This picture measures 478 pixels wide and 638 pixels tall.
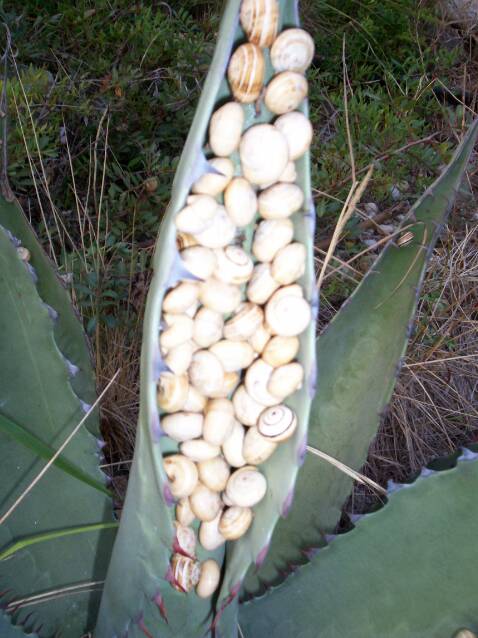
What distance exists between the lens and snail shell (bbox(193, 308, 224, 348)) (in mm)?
494

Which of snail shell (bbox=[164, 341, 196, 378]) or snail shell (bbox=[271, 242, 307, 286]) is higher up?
snail shell (bbox=[271, 242, 307, 286])

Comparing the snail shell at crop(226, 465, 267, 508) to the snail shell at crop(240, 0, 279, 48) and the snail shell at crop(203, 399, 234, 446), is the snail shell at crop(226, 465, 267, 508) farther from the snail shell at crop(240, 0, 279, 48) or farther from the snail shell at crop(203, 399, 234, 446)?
the snail shell at crop(240, 0, 279, 48)

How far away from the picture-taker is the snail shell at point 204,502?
0.54 meters

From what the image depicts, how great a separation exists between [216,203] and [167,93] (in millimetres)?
982

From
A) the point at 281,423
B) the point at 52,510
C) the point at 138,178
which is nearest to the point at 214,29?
the point at 138,178

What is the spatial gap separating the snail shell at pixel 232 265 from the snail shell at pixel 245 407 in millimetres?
88

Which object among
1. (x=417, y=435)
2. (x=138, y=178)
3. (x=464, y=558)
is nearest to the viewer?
(x=464, y=558)

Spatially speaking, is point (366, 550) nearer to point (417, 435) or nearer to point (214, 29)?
point (417, 435)

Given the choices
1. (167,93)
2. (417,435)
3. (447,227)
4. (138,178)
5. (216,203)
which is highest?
(216,203)

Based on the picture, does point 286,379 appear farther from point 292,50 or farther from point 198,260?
point 292,50

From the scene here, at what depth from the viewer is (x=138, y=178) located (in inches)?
54.1

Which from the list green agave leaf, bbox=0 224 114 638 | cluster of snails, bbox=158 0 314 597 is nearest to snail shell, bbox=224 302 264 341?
cluster of snails, bbox=158 0 314 597

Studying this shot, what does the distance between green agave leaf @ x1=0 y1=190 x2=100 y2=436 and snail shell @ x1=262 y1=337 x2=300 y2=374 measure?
1.15ft

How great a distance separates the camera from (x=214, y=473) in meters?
0.54
